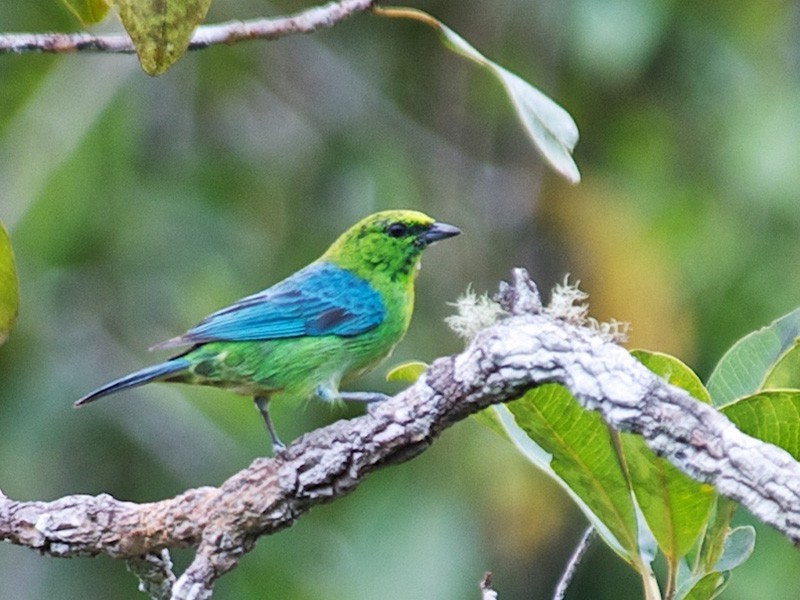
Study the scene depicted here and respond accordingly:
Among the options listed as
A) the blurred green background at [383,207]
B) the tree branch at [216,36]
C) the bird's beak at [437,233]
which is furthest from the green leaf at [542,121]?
the blurred green background at [383,207]

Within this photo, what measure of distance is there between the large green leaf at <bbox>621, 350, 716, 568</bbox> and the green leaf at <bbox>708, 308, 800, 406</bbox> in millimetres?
245

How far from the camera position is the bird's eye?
4.02 meters

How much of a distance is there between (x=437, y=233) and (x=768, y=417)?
2058mm

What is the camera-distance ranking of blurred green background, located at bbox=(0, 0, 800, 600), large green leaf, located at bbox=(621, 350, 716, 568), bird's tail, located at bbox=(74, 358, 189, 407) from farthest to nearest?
blurred green background, located at bbox=(0, 0, 800, 600)
bird's tail, located at bbox=(74, 358, 189, 407)
large green leaf, located at bbox=(621, 350, 716, 568)

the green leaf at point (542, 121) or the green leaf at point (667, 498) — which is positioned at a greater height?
the green leaf at point (542, 121)

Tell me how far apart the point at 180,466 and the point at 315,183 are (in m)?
1.43

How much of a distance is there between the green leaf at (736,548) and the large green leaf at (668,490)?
149 mm

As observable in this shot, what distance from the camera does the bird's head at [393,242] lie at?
401 cm

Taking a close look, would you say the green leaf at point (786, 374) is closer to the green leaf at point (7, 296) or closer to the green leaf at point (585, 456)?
the green leaf at point (585, 456)

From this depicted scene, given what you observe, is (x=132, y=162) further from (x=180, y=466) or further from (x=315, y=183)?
(x=180, y=466)

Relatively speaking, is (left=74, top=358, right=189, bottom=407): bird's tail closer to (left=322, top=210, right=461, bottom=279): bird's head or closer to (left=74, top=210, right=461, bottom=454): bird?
(left=74, top=210, right=461, bottom=454): bird

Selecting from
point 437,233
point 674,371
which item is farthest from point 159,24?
point 437,233

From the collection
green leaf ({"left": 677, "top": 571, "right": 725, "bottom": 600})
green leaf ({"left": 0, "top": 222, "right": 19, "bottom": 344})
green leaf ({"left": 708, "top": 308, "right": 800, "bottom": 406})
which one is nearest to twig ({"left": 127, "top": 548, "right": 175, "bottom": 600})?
green leaf ({"left": 0, "top": 222, "right": 19, "bottom": 344})

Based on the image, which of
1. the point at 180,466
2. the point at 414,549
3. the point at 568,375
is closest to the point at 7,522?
the point at 568,375
